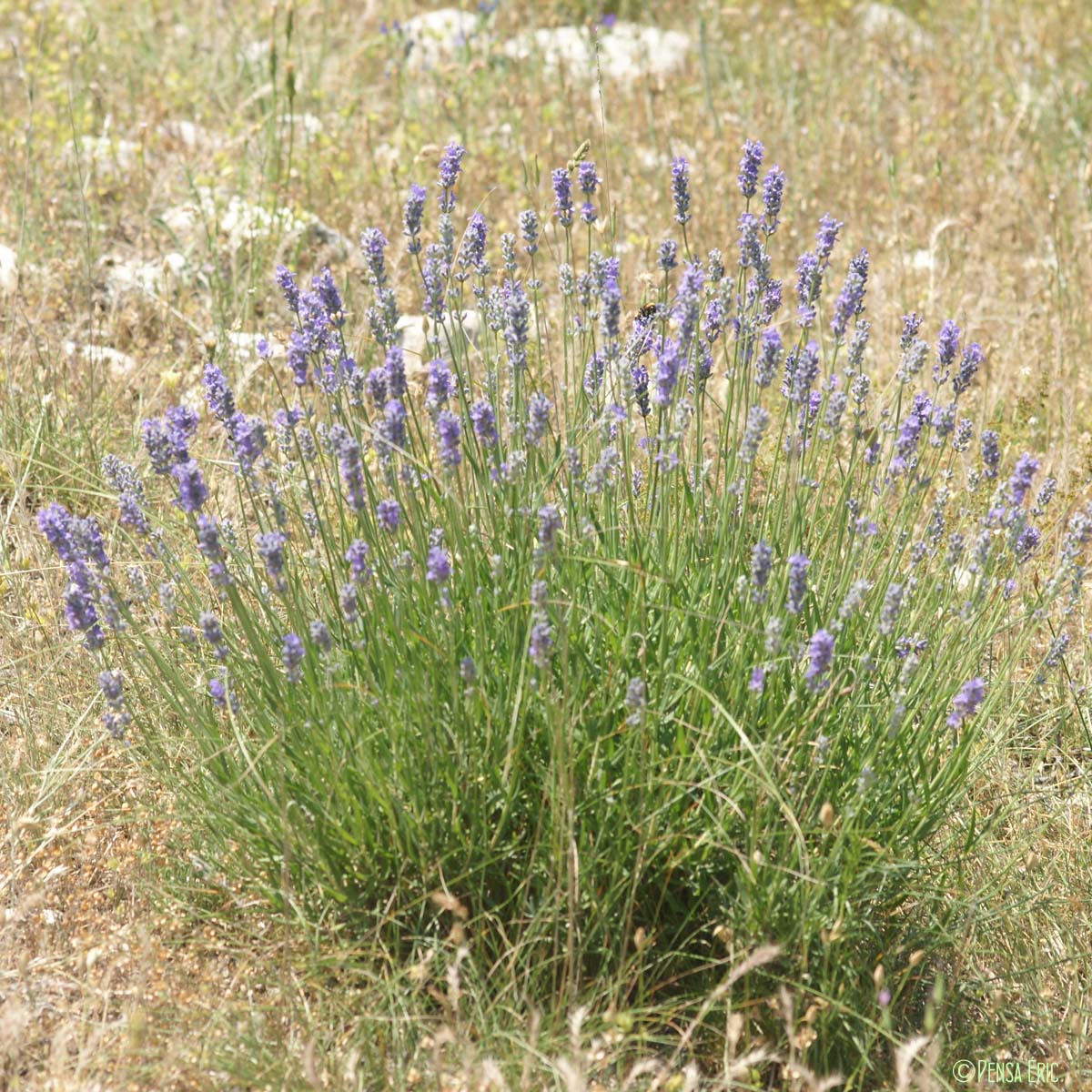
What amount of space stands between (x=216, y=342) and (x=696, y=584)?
2.28 meters

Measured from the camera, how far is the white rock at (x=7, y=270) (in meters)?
4.43

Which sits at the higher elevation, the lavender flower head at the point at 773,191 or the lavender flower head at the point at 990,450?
the lavender flower head at the point at 773,191

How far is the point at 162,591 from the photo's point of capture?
2.54 metres

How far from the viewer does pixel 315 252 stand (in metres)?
5.30

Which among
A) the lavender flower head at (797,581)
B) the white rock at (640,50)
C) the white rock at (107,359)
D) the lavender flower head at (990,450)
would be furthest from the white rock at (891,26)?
the lavender flower head at (797,581)

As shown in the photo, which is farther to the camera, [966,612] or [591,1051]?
[966,612]

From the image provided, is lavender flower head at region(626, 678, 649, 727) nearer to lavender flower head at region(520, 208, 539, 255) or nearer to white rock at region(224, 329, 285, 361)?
lavender flower head at region(520, 208, 539, 255)

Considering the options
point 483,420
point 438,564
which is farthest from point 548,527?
point 483,420

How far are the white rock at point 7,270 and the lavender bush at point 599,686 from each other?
7.06ft

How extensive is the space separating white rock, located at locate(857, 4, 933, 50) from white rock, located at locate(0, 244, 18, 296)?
190 inches

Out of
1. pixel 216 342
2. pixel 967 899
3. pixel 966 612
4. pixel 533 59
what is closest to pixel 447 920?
pixel 967 899

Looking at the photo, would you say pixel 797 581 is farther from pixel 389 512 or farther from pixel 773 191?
pixel 773 191

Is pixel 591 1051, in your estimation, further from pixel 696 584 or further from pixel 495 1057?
pixel 696 584

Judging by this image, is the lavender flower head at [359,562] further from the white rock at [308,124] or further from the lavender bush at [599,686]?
the white rock at [308,124]
